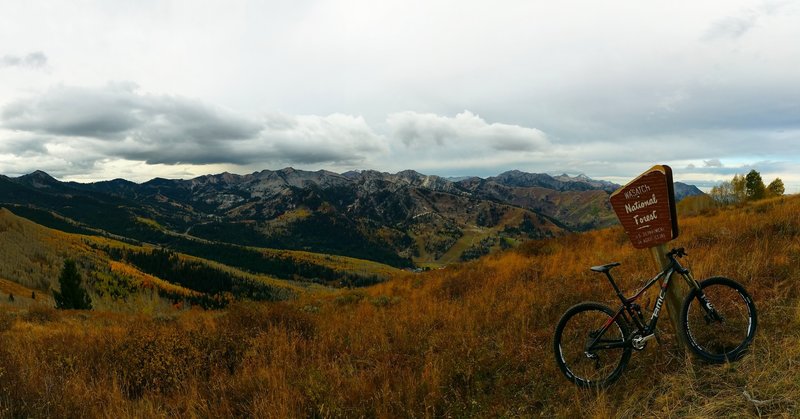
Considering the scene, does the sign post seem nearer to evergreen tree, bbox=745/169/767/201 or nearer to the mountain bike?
the mountain bike

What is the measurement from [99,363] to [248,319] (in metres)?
2.82

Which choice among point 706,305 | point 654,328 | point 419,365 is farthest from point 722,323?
point 419,365

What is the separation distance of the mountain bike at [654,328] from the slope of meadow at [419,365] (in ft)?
0.65

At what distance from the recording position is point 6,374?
220 inches

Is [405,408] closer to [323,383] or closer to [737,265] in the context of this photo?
[323,383]

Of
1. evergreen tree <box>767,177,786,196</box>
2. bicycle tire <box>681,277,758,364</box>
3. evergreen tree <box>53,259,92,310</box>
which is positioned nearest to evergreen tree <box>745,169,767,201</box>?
evergreen tree <box>767,177,786,196</box>

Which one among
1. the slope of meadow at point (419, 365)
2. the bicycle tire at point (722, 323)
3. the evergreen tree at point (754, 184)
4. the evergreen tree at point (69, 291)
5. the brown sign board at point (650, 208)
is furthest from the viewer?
the evergreen tree at point (69, 291)

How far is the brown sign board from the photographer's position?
193 inches

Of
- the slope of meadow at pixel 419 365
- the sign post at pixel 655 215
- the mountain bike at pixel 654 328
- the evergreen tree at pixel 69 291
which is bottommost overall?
the evergreen tree at pixel 69 291

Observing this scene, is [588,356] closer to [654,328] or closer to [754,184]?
[654,328]

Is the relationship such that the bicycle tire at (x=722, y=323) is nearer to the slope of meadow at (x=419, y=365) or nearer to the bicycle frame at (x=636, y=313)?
the slope of meadow at (x=419, y=365)

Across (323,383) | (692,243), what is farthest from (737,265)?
(323,383)

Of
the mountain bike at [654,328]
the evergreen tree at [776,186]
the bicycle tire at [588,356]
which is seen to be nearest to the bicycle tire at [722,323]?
the mountain bike at [654,328]

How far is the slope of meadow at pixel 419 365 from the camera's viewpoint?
4426 millimetres
